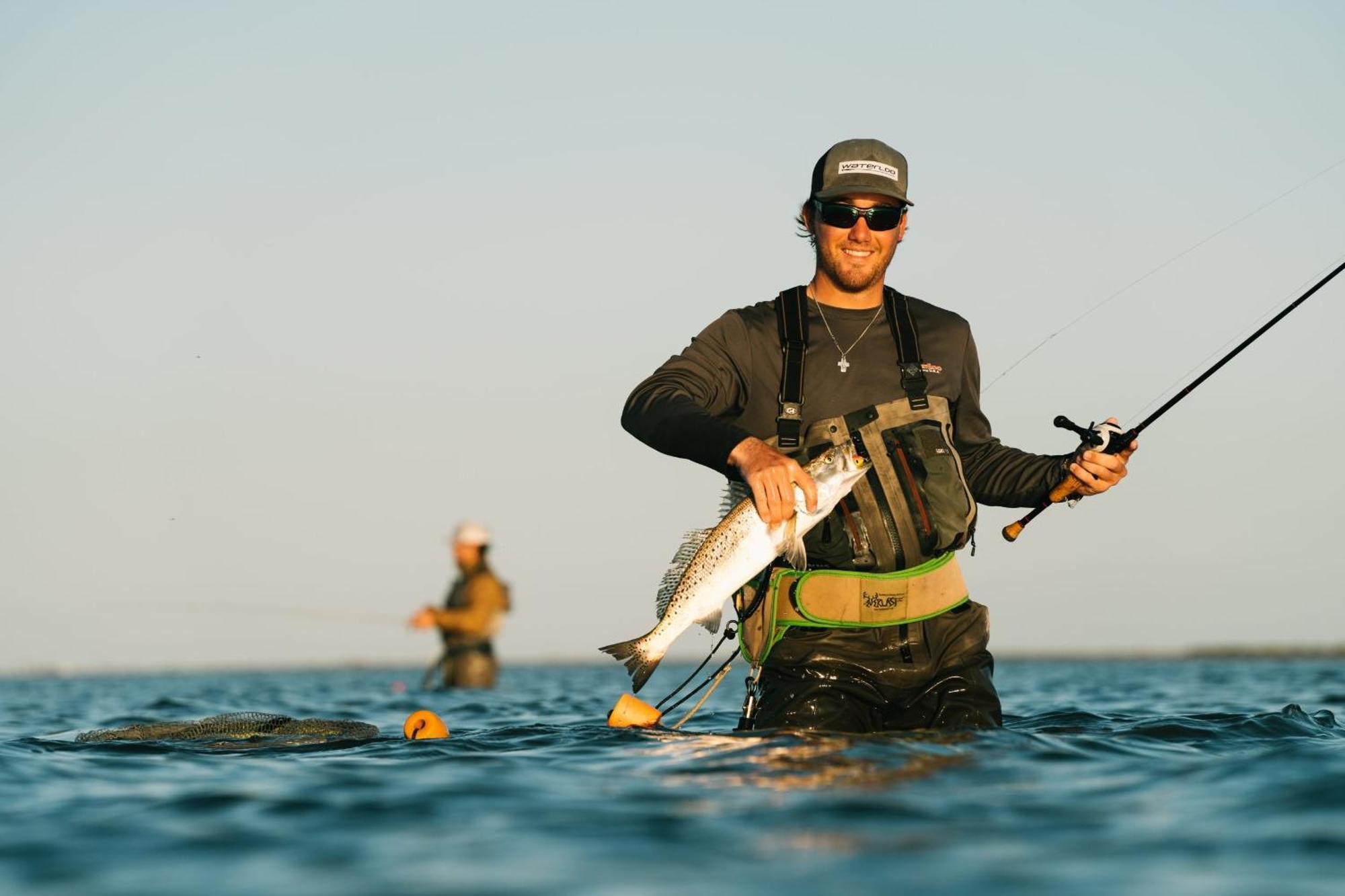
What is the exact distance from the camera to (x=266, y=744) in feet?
27.1

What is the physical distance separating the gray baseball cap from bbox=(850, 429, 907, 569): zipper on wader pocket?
120 centimetres

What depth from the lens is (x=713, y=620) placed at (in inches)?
273

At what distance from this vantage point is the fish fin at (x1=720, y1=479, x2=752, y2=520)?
671 centimetres

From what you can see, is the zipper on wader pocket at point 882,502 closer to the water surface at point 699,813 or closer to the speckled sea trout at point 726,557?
the speckled sea trout at point 726,557

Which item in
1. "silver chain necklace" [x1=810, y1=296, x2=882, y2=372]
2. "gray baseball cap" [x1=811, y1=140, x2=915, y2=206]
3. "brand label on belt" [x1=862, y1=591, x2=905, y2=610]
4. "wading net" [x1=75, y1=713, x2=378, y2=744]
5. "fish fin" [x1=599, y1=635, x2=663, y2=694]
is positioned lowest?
"wading net" [x1=75, y1=713, x2=378, y2=744]

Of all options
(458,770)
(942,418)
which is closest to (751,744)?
(458,770)

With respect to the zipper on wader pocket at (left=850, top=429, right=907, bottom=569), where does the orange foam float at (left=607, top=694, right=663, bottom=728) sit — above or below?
below

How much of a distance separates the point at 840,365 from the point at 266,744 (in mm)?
3881

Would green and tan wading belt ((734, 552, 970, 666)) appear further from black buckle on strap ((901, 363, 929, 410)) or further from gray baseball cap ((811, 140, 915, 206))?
gray baseball cap ((811, 140, 915, 206))

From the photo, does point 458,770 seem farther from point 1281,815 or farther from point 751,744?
point 1281,815

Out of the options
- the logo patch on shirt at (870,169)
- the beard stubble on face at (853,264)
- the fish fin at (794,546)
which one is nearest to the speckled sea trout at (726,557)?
the fish fin at (794,546)

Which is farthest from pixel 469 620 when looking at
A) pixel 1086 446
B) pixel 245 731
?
pixel 1086 446

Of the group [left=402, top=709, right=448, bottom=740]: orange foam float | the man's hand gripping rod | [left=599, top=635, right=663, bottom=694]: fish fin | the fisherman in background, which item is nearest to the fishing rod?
the man's hand gripping rod

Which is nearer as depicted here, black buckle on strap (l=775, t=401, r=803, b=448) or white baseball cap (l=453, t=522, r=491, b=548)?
black buckle on strap (l=775, t=401, r=803, b=448)
